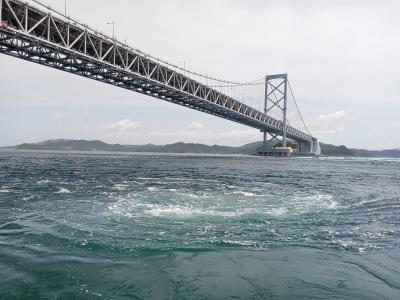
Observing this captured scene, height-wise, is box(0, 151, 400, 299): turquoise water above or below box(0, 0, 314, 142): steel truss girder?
below

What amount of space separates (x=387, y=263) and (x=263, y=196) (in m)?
9.87

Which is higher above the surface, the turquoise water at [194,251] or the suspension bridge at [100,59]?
the suspension bridge at [100,59]

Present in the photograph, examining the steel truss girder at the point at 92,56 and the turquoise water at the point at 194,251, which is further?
the steel truss girder at the point at 92,56

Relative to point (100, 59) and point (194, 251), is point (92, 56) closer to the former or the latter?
point (100, 59)

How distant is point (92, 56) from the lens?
4228 centimetres

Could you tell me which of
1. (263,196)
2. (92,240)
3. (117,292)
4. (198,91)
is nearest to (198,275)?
(117,292)

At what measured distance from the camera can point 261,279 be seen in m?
6.22

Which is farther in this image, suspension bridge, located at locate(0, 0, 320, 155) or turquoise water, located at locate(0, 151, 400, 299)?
suspension bridge, located at locate(0, 0, 320, 155)

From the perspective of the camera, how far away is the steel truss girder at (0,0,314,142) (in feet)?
99.9

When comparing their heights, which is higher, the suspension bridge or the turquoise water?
the suspension bridge

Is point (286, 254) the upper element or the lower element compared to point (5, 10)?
lower

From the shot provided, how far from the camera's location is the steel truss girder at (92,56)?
99.9 feet

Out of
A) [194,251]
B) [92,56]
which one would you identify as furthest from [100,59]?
[194,251]

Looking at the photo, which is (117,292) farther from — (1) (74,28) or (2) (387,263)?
(1) (74,28)
